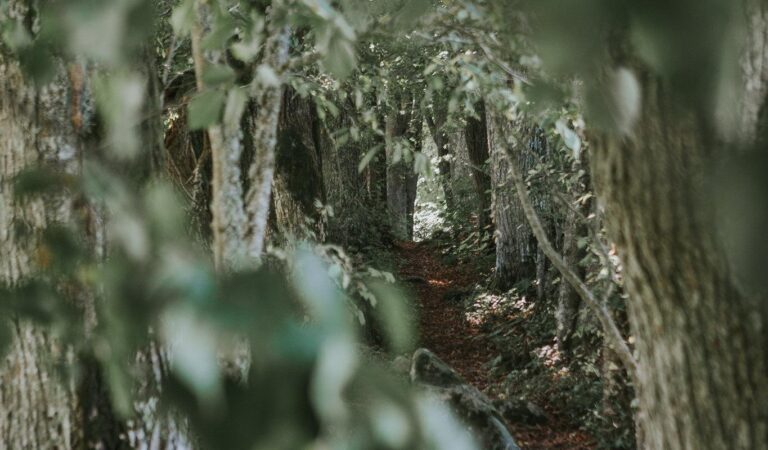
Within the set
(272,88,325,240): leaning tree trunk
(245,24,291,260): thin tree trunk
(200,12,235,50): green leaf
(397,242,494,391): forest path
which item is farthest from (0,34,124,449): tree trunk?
(397,242,494,391): forest path

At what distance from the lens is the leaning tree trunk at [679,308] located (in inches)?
62.6

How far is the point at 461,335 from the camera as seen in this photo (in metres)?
11.1

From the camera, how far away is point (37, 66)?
2.50 ft

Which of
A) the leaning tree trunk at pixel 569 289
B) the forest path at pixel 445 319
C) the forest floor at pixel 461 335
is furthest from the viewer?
the forest path at pixel 445 319

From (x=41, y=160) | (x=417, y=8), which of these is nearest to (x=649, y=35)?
(x=417, y=8)

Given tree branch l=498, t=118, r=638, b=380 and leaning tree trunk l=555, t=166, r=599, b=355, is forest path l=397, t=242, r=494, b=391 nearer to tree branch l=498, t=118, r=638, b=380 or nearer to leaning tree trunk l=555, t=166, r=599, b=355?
leaning tree trunk l=555, t=166, r=599, b=355

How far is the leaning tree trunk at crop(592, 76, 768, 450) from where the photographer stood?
1.59 m

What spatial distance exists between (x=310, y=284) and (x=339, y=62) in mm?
502

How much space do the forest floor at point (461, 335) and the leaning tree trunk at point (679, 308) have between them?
5.11 meters

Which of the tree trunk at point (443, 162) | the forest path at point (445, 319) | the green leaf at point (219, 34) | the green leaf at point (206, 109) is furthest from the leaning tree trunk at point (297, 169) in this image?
the tree trunk at point (443, 162)

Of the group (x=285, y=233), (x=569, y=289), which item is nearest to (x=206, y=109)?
(x=285, y=233)

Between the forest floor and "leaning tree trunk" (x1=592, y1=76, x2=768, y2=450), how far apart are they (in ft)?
16.8

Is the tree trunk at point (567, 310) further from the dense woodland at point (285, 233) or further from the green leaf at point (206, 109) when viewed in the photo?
the green leaf at point (206, 109)

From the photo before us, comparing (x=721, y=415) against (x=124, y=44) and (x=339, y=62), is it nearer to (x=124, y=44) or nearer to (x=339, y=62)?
(x=339, y=62)
